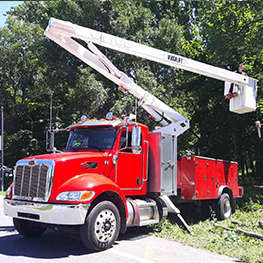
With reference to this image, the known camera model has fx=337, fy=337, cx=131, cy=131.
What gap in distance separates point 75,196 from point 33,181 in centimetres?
108

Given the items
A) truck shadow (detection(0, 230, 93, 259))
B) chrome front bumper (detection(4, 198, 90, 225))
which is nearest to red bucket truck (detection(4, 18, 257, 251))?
chrome front bumper (detection(4, 198, 90, 225))

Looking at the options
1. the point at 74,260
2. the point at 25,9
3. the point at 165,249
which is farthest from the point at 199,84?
the point at 25,9

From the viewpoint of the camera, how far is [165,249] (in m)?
6.80

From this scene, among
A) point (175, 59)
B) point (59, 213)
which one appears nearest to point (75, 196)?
point (59, 213)

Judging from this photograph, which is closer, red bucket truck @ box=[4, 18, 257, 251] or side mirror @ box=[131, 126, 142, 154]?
red bucket truck @ box=[4, 18, 257, 251]

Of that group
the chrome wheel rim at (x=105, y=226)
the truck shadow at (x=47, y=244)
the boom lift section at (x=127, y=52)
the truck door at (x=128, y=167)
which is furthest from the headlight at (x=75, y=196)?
the boom lift section at (x=127, y=52)

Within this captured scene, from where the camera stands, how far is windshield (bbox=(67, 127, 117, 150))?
7.84 metres

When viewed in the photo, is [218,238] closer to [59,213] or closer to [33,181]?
[59,213]

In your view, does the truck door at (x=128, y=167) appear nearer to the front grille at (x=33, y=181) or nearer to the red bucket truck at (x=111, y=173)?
the red bucket truck at (x=111, y=173)

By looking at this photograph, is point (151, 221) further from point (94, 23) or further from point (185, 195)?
point (94, 23)

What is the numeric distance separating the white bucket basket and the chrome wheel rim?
4.63 meters

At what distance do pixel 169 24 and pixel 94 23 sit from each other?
202 inches

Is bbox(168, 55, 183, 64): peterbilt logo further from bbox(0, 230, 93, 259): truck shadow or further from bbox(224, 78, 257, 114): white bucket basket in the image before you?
bbox(0, 230, 93, 259): truck shadow

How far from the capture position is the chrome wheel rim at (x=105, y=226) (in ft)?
21.4
